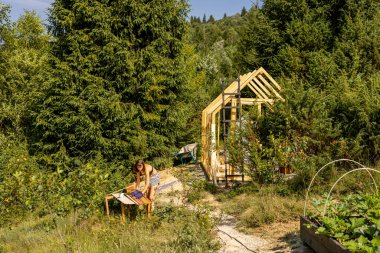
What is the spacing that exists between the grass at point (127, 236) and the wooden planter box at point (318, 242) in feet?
4.32

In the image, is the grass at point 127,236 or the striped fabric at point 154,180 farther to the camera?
the striped fabric at point 154,180

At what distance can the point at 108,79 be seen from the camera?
11.7 m

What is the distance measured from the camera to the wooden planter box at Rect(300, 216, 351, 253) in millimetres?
3814

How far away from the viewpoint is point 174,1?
12773mm

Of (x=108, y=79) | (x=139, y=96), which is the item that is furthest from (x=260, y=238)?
(x=108, y=79)

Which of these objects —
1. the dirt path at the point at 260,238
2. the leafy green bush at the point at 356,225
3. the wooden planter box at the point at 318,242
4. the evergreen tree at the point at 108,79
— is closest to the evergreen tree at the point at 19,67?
the evergreen tree at the point at 108,79

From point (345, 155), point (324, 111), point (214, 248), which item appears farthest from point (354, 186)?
point (214, 248)

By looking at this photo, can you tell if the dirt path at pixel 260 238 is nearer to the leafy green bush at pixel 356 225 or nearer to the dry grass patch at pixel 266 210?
the dry grass patch at pixel 266 210

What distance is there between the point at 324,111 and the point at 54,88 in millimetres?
8378

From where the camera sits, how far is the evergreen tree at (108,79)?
441 inches

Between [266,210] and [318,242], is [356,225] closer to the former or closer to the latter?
[318,242]

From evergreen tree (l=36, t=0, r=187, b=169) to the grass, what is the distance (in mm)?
4422

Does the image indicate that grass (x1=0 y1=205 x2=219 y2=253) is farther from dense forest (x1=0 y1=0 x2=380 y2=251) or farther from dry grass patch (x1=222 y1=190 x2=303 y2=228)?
dry grass patch (x1=222 y1=190 x2=303 y2=228)

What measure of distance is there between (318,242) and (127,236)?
2903mm
